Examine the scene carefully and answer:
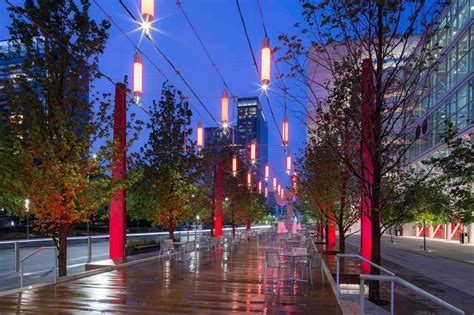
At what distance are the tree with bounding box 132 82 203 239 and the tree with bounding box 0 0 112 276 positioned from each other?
25.2ft

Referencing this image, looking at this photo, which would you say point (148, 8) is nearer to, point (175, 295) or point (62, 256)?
point (175, 295)

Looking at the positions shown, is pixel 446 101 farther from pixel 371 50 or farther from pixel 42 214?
pixel 42 214

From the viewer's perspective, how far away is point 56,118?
11.1 m

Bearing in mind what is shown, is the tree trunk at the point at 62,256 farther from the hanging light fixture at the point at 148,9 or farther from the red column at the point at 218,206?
the red column at the point at 218,206

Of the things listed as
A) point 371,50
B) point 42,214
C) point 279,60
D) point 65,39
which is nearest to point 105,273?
point 42,214

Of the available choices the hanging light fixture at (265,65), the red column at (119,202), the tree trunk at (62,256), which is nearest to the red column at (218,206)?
the red column at (119,202)

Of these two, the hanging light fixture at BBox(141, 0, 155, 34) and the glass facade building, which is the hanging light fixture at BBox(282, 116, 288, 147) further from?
the glass facade building

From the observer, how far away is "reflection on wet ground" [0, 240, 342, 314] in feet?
27.4

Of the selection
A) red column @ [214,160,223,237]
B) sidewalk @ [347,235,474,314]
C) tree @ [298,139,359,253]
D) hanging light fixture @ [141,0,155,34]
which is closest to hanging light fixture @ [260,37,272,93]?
hanging light fixture @ [141,0,155,34]

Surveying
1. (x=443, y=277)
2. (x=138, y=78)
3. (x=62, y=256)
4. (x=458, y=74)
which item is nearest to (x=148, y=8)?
(x=138, y=78)

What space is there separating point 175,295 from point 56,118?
505 cm

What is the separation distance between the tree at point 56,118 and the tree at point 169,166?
7669mm

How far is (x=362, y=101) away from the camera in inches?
377

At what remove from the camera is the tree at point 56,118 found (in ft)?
36.5
